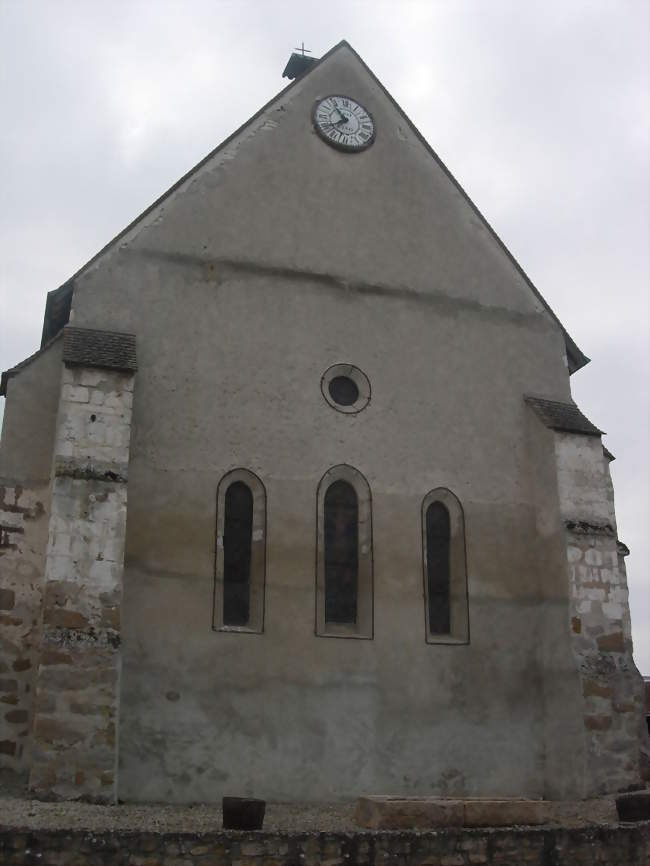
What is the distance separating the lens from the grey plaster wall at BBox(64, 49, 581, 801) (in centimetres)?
1267

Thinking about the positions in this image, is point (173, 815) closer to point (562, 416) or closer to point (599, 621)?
point (599, 621)

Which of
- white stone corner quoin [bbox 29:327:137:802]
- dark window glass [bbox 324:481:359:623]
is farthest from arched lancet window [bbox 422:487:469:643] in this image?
white stone corner quoin [bbox 29:327:137:802]

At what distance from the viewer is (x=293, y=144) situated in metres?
15.7

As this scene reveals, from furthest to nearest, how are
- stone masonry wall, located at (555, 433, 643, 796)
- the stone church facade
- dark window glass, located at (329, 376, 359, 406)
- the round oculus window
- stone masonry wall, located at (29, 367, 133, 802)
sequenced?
1. dark window glass, located at (329, 376, 359, 406)
2. the round oculus window
3. stone masonry wall, located at (555, 433, 643, 796)
4. the stone church facade
5. stone masonry wall, located at (29, 367, 133, 802)

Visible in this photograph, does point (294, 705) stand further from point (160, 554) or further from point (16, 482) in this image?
point (16, 482)

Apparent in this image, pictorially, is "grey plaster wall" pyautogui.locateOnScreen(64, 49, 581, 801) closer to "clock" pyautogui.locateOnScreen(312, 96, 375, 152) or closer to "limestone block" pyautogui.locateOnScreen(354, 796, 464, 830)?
"clock" pyautogui.locateOnScreen(312, 96, 375, 152)

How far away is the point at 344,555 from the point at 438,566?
1.53m

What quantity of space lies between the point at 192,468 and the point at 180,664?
271cm

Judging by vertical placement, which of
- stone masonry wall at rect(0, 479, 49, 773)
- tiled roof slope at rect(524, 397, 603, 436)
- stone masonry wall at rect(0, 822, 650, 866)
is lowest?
stone masonry wall at rect(0, 822, 650, 866)

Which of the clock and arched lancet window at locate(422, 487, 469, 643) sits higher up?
the clock

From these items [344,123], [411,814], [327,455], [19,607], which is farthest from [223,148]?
[411,814]

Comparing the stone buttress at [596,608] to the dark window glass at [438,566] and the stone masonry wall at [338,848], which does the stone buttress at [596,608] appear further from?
the stone masonry wall at [338,848]

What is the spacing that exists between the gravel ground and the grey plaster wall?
60 centimetres

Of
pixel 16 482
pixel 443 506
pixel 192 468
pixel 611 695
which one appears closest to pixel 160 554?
pixel 192 468
